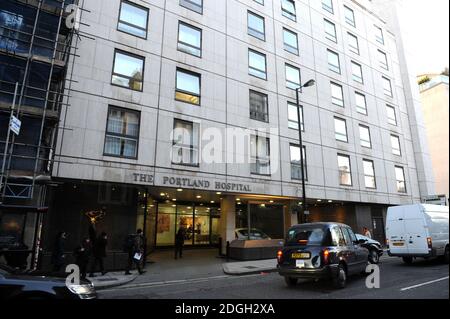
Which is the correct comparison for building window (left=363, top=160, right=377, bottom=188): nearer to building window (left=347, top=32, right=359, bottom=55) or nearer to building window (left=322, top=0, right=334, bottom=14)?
building window (left=347, top=32, right=359, bottom=55)

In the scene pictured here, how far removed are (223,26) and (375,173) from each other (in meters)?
16.3

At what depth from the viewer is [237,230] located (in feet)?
61.4

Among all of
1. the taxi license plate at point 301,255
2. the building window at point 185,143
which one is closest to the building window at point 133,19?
the building window at point 185,143

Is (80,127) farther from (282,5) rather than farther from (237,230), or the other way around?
(282,5)

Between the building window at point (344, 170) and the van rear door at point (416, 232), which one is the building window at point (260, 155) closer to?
the building window at point (344, 170)

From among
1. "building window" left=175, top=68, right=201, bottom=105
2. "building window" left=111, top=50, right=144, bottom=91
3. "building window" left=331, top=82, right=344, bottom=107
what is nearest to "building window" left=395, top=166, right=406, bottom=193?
"building window" left=331, top=82, right=344, bottom=107

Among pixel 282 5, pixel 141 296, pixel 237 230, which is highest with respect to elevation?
pixel 282 5

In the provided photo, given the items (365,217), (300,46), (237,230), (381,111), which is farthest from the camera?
(381,111)

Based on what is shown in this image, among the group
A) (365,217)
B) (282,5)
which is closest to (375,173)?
(365,217)

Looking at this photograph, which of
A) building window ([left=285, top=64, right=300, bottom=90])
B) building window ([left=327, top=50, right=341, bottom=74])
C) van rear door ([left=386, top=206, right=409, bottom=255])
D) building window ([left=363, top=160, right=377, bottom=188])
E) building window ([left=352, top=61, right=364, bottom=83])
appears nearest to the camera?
van rear door ([left=386, top=206, right=409, bottom=255])

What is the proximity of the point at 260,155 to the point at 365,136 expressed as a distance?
11.8 meters

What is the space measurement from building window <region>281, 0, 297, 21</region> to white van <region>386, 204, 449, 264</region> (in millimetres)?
15659

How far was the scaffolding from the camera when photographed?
11.6 meters
